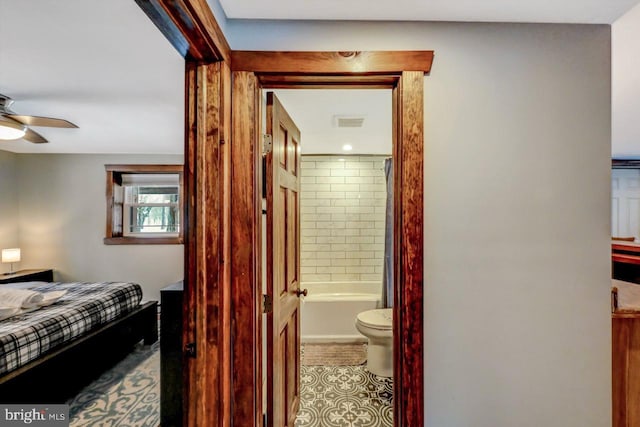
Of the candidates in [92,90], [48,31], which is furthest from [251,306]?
[92,90]

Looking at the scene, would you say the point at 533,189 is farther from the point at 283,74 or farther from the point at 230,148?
the point at 230,148

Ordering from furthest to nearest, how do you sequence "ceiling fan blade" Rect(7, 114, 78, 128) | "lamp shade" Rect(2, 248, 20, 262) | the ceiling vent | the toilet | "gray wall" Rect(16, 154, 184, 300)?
"gray wall" Rect(16, 154, 184, 300), "lamp shade" Rect(2, 248, 20, 262), the toilet, the ceiling vent, "ceiling fan blade" Rect(7, 114, 78, 128)

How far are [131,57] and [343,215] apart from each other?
276 cm

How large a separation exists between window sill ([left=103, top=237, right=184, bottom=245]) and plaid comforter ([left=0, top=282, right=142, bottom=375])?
0.94 m

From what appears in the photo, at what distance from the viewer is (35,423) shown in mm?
1495

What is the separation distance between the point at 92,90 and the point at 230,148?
1.61 metres

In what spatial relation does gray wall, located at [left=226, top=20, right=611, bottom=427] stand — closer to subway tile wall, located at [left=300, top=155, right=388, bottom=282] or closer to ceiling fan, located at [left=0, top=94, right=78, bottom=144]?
ceiling fan, located at [left=0, top=94, right=78, bottom=144]

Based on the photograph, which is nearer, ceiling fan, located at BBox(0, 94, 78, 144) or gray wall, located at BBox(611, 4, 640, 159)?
gray wall, located at BBox(611, 4, 640, 159)

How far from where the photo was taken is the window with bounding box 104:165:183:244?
157 inches

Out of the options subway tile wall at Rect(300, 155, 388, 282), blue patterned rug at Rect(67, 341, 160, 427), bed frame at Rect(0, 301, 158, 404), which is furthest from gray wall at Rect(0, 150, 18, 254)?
subway tile wall at Rect(300, 155, 388, 282)

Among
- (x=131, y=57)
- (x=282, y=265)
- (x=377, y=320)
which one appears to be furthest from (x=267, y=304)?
(x=131, y=57)

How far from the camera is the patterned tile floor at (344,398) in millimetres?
1877

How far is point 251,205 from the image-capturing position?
119cm

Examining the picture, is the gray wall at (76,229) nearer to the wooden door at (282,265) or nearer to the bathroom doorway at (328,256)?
the bathroom doorway at (328,256)
